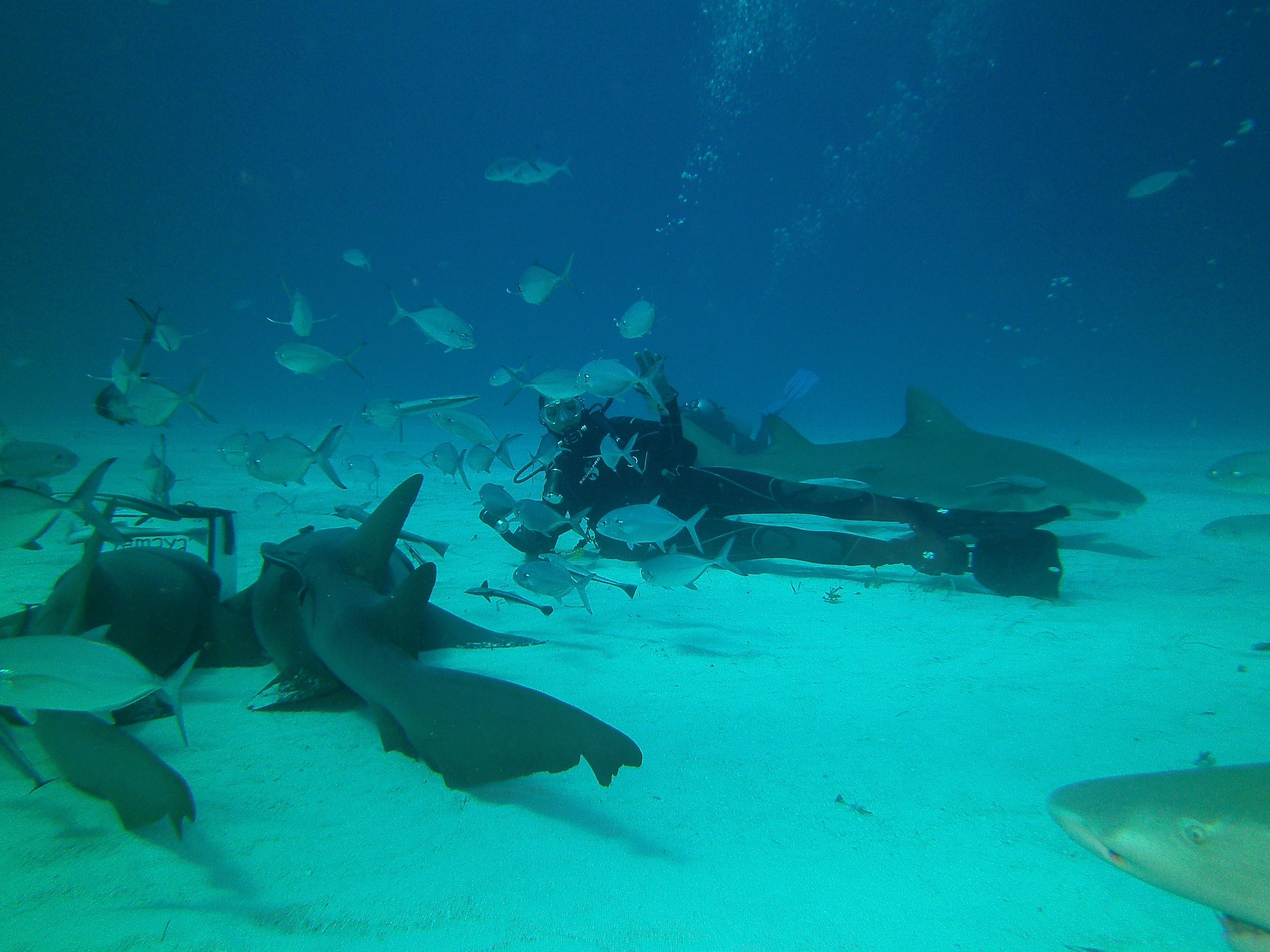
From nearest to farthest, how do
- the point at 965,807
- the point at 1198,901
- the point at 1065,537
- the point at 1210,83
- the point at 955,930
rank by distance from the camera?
the point at 1198,901 → the point at 955,930 → the point at 965,807 → the point at 1065,537 → the point at 1210,83

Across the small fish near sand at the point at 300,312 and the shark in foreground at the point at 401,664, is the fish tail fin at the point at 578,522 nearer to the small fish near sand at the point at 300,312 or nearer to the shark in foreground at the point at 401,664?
the shark in foreground at the point at 401,664

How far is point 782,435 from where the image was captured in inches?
240

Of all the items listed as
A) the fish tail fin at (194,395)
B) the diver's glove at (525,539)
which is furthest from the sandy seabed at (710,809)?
the fish tail fin at (194,395)

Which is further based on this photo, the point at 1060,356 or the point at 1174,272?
the point at 1060,356

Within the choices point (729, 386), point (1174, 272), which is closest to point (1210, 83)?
point (1174, 272)

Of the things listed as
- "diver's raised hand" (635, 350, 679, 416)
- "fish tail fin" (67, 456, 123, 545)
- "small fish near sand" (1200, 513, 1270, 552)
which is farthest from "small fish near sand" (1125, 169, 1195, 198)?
"fish tail fin" (67, 456, 123, 545)

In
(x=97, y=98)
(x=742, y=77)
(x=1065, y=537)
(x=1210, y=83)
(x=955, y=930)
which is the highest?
(x=742, y=77)

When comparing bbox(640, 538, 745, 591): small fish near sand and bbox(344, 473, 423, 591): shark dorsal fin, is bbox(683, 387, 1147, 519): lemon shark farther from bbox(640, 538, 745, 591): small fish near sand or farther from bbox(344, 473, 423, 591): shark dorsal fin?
bbox(344, 473, 423, 591): shark dorsal fin

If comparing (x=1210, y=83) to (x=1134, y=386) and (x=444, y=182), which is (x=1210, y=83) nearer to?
(x=1134, y=386)

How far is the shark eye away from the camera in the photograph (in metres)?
1.15

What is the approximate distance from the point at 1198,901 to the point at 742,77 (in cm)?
7401

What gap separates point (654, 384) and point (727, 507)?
2035mm

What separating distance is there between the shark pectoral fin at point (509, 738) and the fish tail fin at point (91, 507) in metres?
1.46

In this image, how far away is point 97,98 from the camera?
34219mm
